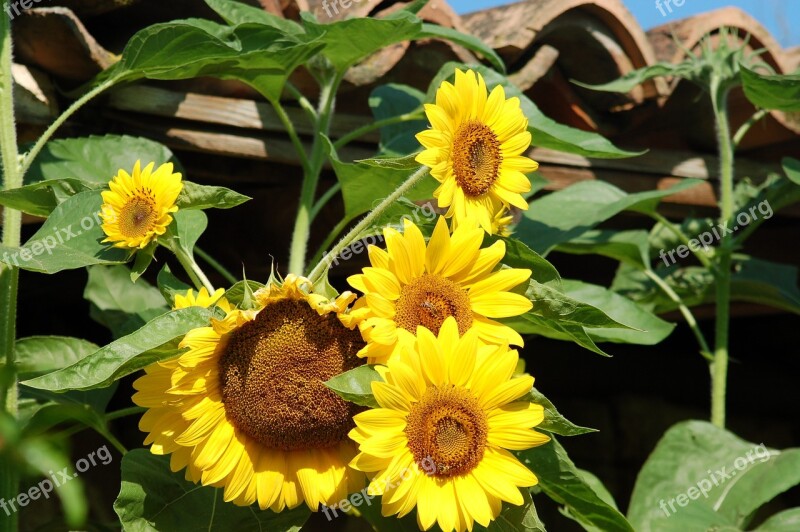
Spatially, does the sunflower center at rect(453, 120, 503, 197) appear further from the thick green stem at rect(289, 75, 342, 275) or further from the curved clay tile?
the curved clay tile

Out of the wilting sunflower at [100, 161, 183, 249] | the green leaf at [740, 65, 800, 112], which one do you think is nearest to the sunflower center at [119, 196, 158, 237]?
the wilting sunflower at [100, 161, 183, 249]

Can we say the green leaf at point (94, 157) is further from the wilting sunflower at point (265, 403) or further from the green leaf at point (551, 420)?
the green leaf at point (551, 420)

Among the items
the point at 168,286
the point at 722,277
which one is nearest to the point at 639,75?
the point at 722,277

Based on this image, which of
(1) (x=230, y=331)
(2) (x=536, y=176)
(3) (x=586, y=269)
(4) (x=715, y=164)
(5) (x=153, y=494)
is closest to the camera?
(1) (x=230, y=331)

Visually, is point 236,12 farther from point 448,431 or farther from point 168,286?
point 448,431

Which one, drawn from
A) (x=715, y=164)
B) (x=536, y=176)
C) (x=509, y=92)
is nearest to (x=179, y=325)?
(x=509, y=92)

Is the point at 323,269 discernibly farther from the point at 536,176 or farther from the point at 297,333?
the point at 536,176

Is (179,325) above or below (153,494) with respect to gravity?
above
